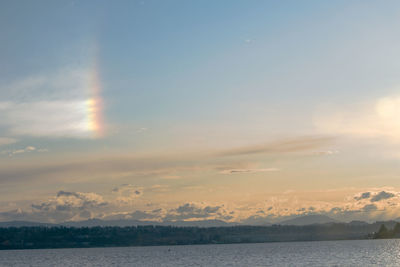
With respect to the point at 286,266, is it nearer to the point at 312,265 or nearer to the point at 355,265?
the point at 312,265

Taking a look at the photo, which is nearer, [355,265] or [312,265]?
[355,265]

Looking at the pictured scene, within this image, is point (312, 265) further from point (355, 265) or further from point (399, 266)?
point (399, 266)

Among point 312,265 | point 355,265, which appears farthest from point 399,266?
point 312,265

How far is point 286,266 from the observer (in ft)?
644

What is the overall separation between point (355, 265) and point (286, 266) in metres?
27.6

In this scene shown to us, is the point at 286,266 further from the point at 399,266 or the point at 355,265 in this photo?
the point at 399,266

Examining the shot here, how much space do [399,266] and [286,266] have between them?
41.5 m

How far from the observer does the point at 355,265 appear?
7101 inches

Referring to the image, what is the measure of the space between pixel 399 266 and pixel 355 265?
49.7 feet

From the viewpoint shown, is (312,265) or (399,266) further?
(312,265)

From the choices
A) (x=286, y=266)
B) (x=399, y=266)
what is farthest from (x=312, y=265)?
(x=399, y=266)

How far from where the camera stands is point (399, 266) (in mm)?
178250

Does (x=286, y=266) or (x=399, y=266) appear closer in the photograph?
(x=399, y=266)

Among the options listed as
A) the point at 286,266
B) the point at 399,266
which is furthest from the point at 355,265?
the point at 286,266
